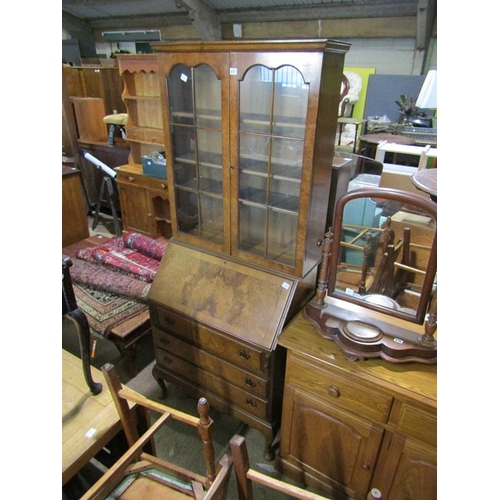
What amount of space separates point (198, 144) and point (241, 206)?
35cm

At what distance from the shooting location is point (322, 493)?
149cm

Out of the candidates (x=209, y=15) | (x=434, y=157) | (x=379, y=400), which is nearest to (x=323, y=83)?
Result: (x=379, y=400)

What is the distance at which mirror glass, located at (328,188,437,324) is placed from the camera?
1209 millimetres

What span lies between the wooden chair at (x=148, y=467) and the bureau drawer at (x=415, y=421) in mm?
610

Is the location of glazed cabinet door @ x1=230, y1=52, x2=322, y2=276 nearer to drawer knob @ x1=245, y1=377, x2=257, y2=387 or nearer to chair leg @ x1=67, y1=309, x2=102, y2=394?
drawer knob @ x1=245, y1=377, x2=257, y2=387

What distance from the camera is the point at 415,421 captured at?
43.5 inches

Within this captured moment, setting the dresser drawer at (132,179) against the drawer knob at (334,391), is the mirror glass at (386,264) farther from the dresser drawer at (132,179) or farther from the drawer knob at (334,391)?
the dresser drawer at (132,179)

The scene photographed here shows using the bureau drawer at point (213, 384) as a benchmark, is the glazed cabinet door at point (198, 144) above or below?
above

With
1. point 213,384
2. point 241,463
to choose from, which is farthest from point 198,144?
point 241,463

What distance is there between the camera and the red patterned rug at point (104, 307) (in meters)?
2.05

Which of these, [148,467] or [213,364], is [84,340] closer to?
[148,467]

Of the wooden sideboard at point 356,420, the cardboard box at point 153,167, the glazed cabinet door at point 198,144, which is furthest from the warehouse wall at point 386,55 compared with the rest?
the wooden sideboard at point 356,420

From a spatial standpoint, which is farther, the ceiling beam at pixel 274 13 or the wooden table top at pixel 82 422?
the ceiling beam at pixel 274 13
